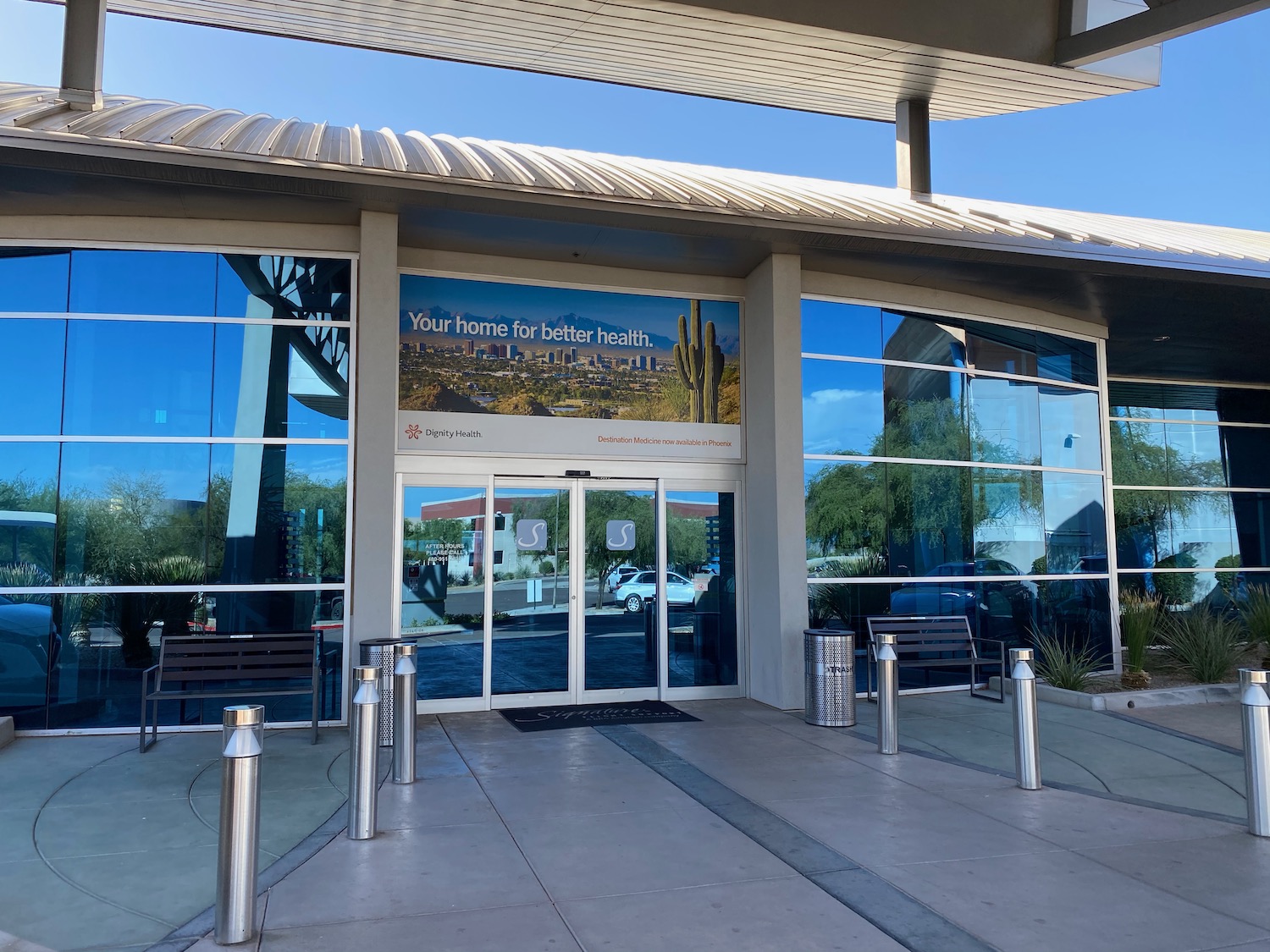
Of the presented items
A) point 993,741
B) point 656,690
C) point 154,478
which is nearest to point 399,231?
point 154,478

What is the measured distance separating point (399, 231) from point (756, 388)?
4303mm

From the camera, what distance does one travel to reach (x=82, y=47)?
9562mm

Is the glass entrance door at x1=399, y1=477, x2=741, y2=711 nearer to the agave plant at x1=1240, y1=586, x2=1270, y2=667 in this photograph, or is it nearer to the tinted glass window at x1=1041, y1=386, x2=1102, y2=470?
the tinted glass window at x1=1041, y1=386, x2=1102, y2=470

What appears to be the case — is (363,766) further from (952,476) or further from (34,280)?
(952,476)

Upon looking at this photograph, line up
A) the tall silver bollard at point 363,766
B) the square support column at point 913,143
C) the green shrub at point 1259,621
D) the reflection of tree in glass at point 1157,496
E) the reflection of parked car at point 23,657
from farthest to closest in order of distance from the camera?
1. the reflection of tree in glass at point 1157,496
2. the square support column at point 913,143
3. the green shrub at point 1259,621
4. the reflection of parked car at point 23,657
5. the tall silver bollard at point 363,766

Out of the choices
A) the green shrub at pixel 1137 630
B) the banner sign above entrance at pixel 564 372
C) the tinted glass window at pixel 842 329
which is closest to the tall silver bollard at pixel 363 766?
the banner sign above entrance at pixel 564 372

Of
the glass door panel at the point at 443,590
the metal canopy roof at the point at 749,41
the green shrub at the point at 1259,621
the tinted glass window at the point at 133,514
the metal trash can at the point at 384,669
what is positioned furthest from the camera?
the green shrub at the point at 1259,621

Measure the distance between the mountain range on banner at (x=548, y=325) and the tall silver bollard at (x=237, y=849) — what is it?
21.4ft

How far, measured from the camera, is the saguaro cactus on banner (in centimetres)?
1101

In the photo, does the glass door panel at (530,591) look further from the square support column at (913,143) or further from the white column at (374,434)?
the square support column at (913,143)

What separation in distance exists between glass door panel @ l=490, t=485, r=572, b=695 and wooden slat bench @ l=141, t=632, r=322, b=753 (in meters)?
2.02

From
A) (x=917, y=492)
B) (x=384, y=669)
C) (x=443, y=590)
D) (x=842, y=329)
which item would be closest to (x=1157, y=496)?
(x=917, y=492)

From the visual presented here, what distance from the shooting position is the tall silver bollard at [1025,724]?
6543mm

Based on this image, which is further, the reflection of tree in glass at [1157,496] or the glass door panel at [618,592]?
the reflection of tree in glass at [1157,496]
